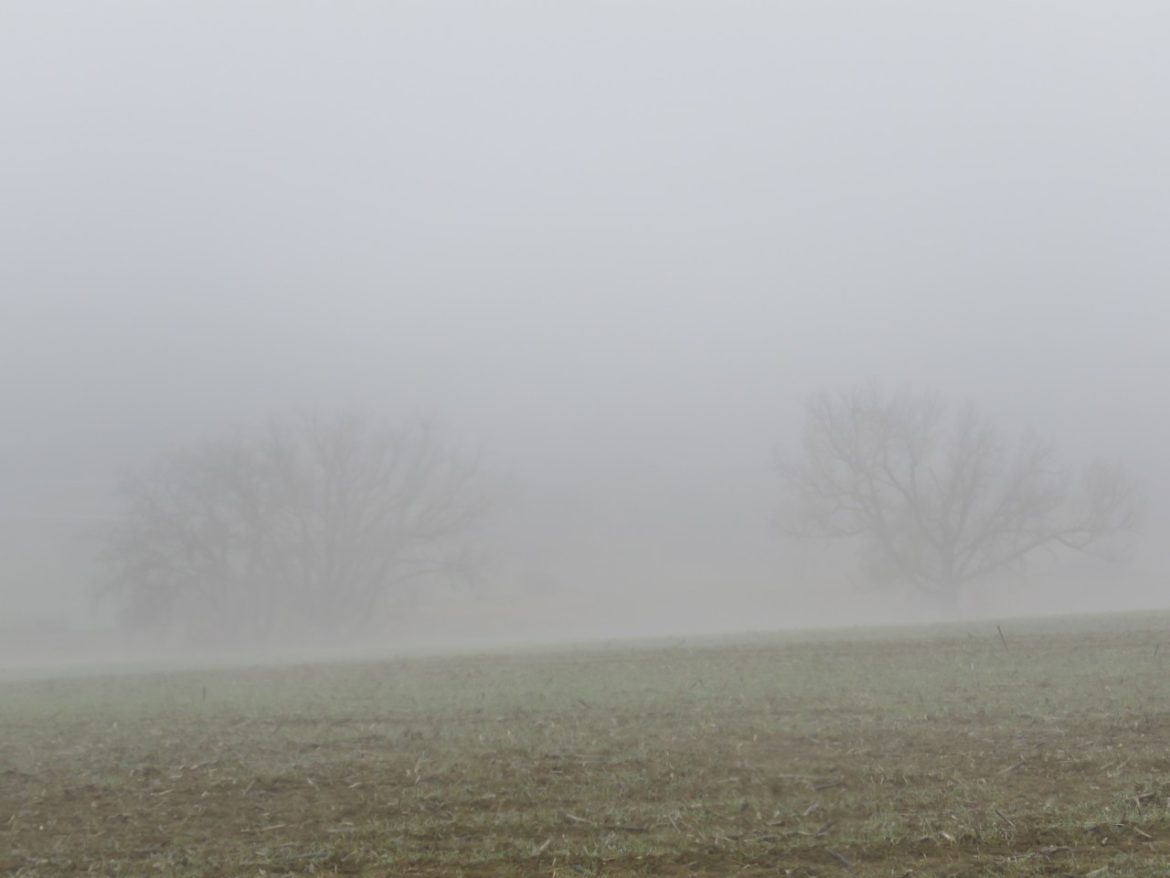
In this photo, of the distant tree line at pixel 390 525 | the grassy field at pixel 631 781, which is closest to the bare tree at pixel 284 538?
the distant tree line at pixel 390 525

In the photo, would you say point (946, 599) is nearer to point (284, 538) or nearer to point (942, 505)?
point (942, 505)

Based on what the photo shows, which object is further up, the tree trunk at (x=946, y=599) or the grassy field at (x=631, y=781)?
the grassy field at (x=631, y=781)

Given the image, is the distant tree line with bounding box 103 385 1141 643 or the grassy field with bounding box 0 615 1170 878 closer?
the grassy field with bounding box 0 615 1170 878

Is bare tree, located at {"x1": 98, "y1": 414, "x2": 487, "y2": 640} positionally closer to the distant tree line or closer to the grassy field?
the distant tree line

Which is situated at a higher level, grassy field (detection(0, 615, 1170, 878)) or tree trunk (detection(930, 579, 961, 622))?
grassy field (detection(0, 615, 1170, 878))

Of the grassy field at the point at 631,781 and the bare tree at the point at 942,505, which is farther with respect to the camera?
the bare tree at the point at 942,505

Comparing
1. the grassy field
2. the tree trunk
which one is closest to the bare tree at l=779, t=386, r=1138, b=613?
the tree trunk

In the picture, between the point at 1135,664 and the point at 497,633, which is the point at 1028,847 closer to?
the point at 1135,664

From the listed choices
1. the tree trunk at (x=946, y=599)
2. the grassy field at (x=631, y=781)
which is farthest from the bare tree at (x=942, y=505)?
the grassy field at (x=631, y=781)

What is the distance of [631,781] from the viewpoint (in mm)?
10656

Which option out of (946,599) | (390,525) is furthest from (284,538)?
(946,599)

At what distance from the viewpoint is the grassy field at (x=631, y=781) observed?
8180 millimetres

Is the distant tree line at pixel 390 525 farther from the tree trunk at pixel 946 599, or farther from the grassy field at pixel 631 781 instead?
the grassy field at pixel 631 781

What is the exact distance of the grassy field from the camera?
8.18 m
